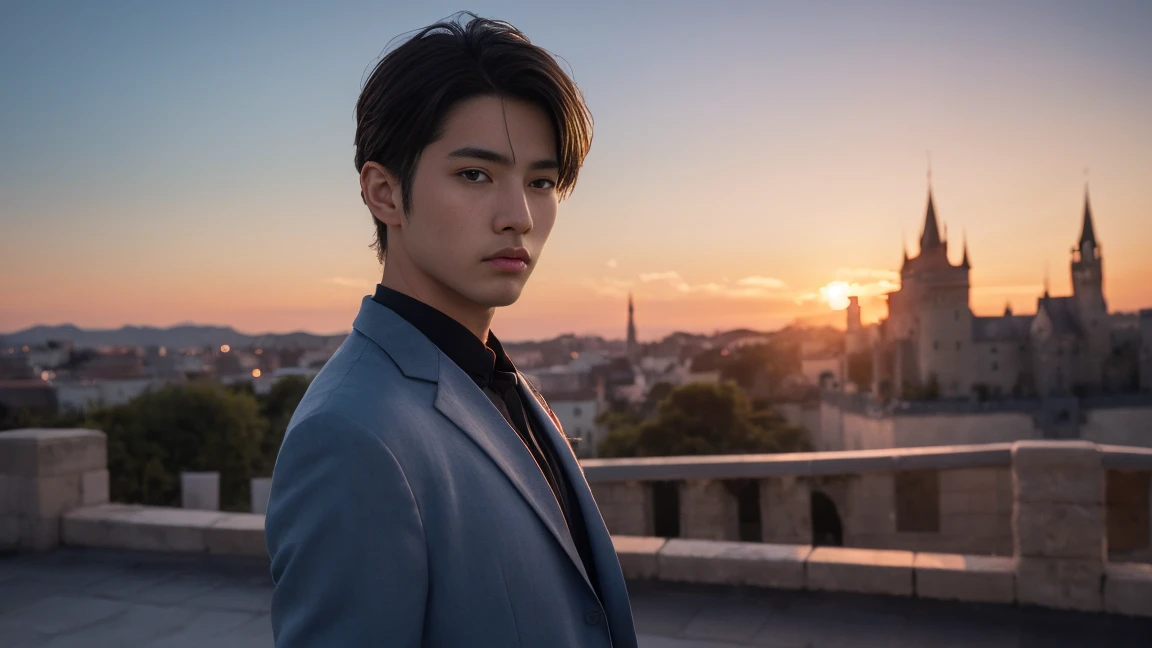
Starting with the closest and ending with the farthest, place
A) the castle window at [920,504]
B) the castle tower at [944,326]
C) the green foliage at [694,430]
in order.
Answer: the castle window at [920,504] → the green foliage at [694,430] → the castle tower at [944,326]

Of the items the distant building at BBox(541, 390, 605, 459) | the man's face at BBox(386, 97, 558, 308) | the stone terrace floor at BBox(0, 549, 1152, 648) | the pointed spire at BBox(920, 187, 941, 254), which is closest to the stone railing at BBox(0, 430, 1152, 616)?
the stone terrace floor at BBox(0, 549, 1152, 648)

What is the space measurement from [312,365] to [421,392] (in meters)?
94.4

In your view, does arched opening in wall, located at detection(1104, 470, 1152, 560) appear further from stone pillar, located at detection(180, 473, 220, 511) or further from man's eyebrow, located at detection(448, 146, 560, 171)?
stone pillar, located at detection(180, 473, 220, 511)

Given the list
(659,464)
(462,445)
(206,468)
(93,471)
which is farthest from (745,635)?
(206,468)

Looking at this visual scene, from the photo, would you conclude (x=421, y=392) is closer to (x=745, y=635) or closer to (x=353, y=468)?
A: (x=353, y=468)

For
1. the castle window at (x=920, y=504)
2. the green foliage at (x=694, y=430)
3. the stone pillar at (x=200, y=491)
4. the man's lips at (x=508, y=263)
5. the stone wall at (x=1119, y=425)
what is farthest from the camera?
the stone wall at (x=1119, y=425)

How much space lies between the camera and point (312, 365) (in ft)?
299

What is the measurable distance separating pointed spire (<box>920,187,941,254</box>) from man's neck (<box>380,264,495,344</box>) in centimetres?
7249

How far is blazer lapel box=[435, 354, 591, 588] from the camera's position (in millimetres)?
1369

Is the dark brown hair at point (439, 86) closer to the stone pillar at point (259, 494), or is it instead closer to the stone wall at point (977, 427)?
the stone pillar at point (259, 494)

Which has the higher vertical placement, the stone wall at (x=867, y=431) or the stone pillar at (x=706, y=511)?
the stone pillar at (x=706, y=511)

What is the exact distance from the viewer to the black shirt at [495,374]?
1.52 m

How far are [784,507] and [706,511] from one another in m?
0.59

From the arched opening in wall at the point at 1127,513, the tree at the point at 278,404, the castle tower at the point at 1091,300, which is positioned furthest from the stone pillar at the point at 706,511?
the castle tower at the point at 1091,300
